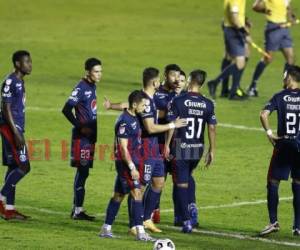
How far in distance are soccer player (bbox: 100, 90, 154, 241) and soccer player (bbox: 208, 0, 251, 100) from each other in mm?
12907

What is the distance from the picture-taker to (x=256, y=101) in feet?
98.6

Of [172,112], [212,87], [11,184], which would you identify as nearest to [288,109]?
[172,112]

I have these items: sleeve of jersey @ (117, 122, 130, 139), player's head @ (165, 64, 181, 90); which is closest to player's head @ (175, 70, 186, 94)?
player's head @ (165, 64, 181, 90)

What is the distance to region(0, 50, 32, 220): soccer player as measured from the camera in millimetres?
17484

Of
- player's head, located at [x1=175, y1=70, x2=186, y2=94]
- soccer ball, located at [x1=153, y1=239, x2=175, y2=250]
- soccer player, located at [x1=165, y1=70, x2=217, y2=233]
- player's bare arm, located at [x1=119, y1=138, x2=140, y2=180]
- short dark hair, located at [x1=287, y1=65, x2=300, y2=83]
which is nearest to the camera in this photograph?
soccer ball, located at [x1=153, y1=239, x2=175, y2=250]

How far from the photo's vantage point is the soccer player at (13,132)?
57.4ft

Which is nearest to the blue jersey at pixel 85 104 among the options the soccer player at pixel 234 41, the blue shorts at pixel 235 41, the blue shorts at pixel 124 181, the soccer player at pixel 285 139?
the blue shorts at pixel 124 181

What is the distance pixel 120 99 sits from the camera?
29094 mm

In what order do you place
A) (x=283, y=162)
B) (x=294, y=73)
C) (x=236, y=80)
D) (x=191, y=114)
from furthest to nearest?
→ (x=236, y=80), (x=191, y=114), (x=283, y=162), (x=294, y=73)

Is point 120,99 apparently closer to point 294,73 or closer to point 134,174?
point 294,73

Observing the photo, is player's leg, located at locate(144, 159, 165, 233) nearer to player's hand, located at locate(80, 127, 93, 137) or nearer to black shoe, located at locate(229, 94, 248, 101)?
player's hand, located at locate(80, 127, 93, 137)

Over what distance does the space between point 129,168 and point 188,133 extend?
1.40 metres

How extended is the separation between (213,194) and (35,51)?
17291 mm

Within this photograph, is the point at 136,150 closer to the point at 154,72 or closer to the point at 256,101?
the point at 154,72
